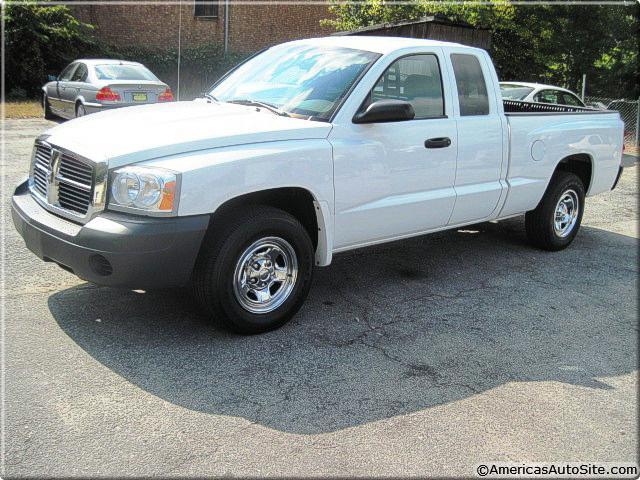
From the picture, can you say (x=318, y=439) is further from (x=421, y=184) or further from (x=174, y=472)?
(x=421, y=184)

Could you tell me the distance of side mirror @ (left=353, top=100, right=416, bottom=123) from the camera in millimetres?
4836

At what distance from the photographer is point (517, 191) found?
6.41m

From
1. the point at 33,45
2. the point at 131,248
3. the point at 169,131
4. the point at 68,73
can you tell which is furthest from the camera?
the point at 33,45

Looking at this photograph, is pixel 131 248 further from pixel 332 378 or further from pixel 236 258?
pixel 332 378

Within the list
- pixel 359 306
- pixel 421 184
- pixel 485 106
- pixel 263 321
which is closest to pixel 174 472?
pixel 263 321

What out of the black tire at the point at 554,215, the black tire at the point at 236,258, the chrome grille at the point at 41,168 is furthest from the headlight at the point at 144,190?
the black tire at the point at 554,215

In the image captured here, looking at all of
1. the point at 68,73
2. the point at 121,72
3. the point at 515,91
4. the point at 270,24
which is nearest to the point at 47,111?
the point at 68,73

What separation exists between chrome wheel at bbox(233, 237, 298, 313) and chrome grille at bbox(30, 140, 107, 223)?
A: 994 mm

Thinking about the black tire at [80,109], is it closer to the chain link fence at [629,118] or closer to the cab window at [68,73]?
the cab window at [68,73]

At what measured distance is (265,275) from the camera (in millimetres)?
4660

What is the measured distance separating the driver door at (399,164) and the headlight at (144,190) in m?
1.28

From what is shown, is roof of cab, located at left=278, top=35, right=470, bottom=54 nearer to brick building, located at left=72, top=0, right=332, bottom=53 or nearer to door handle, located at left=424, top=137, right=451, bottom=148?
door handle, located at left=424, top=137, right=451, bottom=148

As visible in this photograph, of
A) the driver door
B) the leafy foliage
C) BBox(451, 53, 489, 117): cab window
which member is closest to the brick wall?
the leafy foliage

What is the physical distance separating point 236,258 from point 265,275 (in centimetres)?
35
